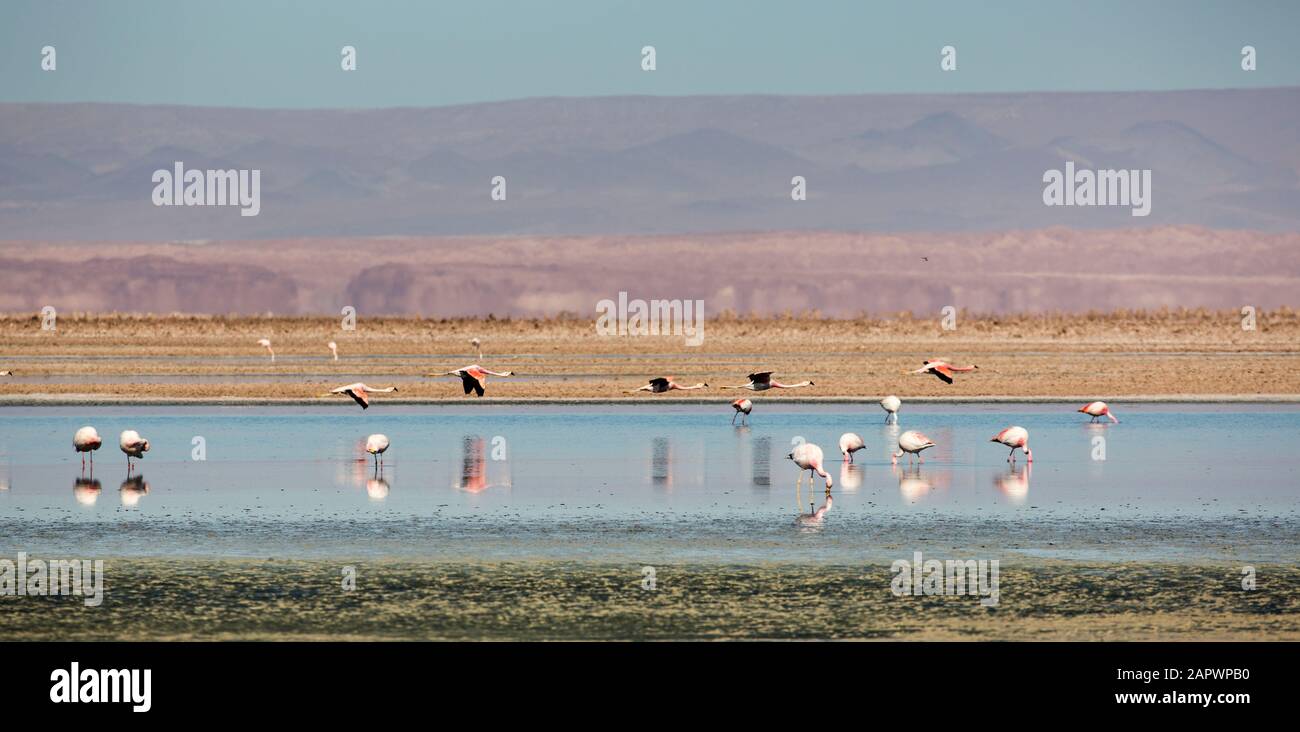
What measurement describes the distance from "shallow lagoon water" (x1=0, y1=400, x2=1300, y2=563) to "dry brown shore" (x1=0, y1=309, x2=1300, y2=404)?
19.1 feet

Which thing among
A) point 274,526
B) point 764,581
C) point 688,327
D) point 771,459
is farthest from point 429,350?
point 764,581

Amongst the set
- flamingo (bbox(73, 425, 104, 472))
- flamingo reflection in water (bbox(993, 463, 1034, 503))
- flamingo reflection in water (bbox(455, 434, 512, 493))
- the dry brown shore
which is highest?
the dry brown shore

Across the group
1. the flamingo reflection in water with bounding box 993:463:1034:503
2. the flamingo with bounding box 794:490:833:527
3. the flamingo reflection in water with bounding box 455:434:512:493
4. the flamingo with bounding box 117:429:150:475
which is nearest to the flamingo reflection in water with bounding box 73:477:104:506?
the flamingo with bounding box 117:429:150:475

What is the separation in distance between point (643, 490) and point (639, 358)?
29.4 metres

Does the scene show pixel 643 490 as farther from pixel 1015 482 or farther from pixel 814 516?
pixel 1015 482

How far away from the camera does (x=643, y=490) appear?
17.0 meters

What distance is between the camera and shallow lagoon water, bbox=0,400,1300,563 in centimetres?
1341

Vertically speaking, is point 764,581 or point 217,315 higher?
point 217,315

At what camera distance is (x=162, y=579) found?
38.5ft

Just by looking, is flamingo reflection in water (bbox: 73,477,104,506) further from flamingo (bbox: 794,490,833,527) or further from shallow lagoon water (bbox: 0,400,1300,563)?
flamingo (bbox: 794,490,833,527)

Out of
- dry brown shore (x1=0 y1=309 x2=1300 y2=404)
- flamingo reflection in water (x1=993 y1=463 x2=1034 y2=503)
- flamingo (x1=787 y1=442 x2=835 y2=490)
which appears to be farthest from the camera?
dry brown shore (x1=0 y1=309 x2=1300 y2=404)

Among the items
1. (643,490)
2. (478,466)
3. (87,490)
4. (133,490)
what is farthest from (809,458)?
(87,490)
